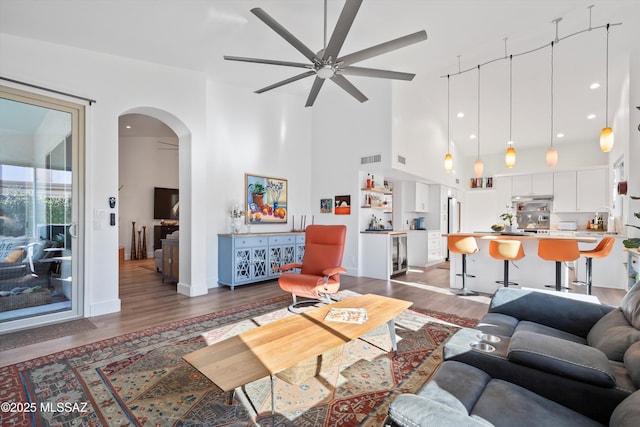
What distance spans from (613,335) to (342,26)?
270 centimetres

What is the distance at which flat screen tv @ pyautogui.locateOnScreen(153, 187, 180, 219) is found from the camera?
28.8 ft

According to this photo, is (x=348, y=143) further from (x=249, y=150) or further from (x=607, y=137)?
(x=607, y=137)

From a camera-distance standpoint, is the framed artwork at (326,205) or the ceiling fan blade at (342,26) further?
the framed artwork at (326,205)

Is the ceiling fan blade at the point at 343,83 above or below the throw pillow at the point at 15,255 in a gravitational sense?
above

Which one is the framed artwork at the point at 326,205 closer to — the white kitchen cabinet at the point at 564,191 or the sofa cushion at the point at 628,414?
the sofa cushion at the point at 628,414

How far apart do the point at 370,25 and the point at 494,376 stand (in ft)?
12.3

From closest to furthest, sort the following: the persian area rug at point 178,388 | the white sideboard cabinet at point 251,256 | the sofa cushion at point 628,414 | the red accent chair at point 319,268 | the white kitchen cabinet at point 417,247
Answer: the sofa cushion at point 628,414 → the persian area rug at point 178,388 → the red accent chair at point 319,268 → the white sideboard cabinet at point 251,256 → the white kitchen cabinet at point 417,247

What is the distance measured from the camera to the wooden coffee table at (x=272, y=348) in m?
1.54

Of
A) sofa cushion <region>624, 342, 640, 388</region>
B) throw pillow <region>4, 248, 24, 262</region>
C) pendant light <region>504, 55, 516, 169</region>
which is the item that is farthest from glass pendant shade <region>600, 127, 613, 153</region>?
throw pillow <region>4, 248, 24, 262</region>

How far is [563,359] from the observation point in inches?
50.7

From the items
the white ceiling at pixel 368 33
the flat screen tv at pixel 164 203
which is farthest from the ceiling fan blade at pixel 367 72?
the flat screen tv at pixel 164 203

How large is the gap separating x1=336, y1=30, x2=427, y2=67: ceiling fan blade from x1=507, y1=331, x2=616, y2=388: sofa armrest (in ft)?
7.71

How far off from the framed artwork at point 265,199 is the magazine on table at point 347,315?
3.41 meters

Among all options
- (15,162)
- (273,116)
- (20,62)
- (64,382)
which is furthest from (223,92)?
(64,382)
